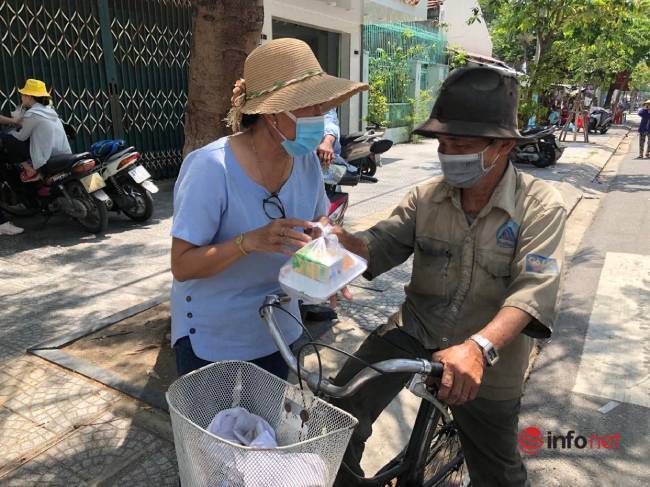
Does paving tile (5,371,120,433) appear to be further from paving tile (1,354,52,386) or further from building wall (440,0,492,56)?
building wall (440,0,492,56)

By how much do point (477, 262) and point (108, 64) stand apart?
7460 mm

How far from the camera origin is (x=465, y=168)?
5.66 ft

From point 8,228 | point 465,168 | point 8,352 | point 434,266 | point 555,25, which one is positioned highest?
point 555,25

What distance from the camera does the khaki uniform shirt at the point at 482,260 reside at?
161 cm

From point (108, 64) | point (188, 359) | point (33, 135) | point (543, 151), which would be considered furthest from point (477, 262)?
point (543, 151)

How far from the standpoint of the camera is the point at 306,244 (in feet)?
5.01

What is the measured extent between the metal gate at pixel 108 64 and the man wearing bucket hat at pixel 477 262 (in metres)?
6.62

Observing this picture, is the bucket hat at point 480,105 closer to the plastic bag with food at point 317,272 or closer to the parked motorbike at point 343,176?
the plastic bag with food at point 317,272

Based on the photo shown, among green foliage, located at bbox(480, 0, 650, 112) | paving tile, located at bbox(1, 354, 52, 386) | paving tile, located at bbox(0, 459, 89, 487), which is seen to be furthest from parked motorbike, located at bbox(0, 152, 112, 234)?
green foliage, located at bbox(480, 0, 650, 112)

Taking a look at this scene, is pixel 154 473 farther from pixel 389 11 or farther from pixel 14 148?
pixel 389 11

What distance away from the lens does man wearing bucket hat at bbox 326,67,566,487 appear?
1.61m

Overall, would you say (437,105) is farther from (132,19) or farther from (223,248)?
(132,19)

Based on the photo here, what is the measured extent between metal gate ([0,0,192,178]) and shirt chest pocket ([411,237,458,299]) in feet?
21.8

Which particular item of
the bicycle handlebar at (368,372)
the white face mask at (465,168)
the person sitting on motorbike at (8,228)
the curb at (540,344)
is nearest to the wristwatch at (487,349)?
the bicycle handlebar at (368,372)
